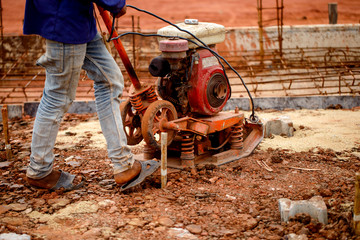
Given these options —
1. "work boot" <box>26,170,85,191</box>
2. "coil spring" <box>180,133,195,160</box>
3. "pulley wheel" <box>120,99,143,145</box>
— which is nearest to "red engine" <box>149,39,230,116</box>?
"coil spring" <box>180,133,195,160</box>

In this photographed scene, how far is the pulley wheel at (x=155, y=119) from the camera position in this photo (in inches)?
149

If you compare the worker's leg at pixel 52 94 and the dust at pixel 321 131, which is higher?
the worker's leg at pixel 52 94

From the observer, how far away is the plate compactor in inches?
154

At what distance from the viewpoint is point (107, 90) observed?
344 centimetres

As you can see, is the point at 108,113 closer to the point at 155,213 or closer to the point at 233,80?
the point at 155,213

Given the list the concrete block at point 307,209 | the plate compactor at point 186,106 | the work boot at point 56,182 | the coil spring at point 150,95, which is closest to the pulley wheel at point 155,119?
the plate compactor at point 186,106

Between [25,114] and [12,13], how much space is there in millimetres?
16693

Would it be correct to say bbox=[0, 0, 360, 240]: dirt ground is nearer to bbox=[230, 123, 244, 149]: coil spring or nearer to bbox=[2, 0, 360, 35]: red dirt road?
bbox=[230, 123, 244, 149]: coil spring

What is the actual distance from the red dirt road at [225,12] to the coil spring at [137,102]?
14.7 m

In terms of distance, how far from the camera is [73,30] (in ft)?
10.4

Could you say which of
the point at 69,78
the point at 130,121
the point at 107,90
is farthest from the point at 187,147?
the point at 69,78

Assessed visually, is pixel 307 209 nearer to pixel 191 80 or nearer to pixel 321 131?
pixel 191 80

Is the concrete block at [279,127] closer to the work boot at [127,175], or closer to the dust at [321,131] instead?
the dust at [321,131]

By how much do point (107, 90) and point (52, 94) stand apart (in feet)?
1.36
